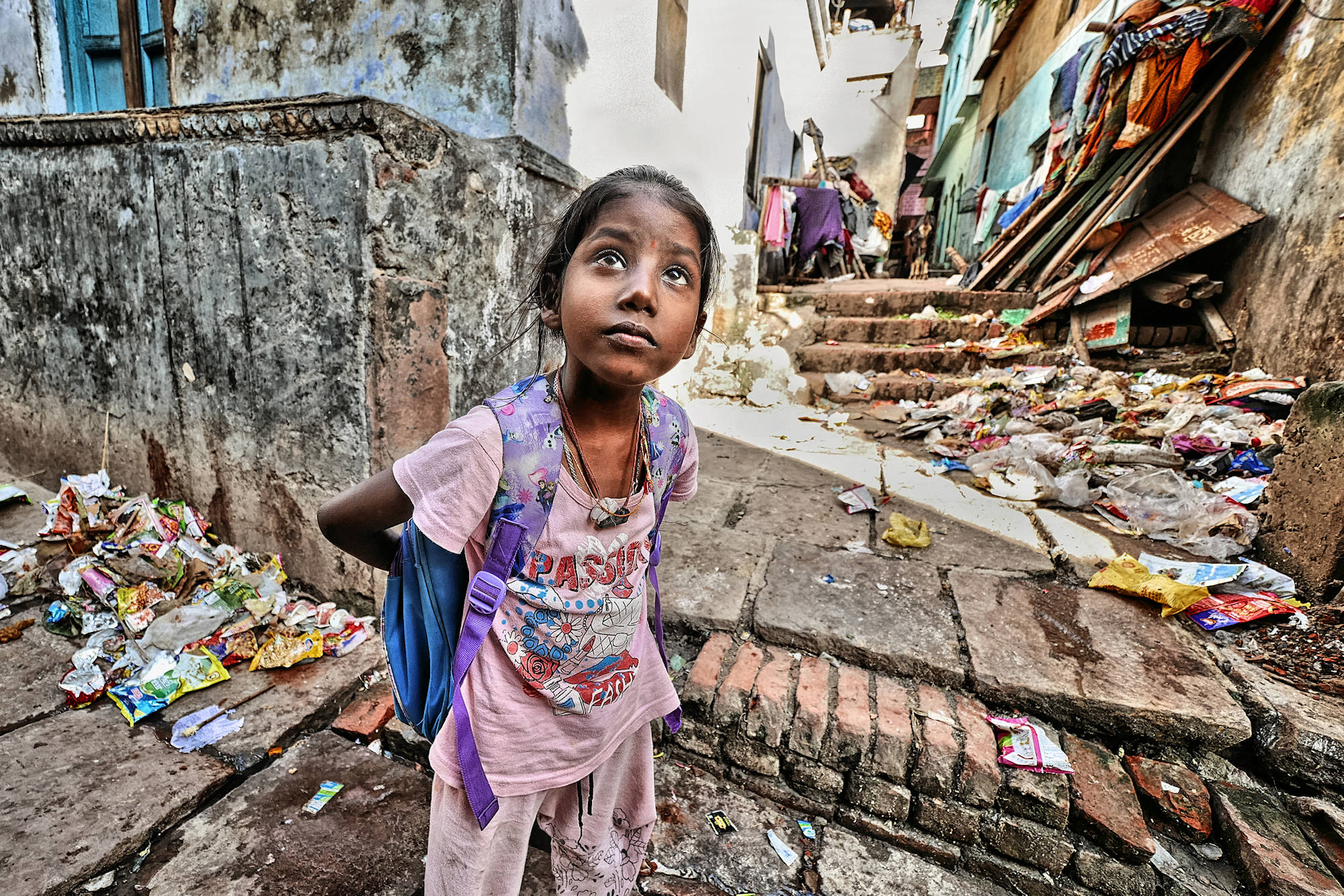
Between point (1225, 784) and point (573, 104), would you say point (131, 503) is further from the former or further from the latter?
point (1225, 784)

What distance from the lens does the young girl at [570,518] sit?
856 mm

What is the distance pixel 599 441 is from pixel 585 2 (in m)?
1.93

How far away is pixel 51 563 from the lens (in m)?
2.21

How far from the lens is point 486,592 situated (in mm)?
867

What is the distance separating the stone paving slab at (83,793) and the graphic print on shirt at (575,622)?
106cm

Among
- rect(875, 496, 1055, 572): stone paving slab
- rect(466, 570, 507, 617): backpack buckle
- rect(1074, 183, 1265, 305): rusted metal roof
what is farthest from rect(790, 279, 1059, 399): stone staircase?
rect(466, 570, 507, 617): backpack buckle

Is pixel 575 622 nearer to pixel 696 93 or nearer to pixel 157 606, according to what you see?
pixel 157 606

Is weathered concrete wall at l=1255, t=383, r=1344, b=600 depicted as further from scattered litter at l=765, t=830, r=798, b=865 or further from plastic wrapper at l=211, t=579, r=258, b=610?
plastic wrapper at l=211, t=579, r=258, b=610

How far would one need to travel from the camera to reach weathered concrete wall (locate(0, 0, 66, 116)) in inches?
109

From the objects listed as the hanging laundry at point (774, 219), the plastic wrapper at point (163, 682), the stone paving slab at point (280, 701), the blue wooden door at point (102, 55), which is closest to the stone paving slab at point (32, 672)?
the plastic wrapper at point (163, 682)

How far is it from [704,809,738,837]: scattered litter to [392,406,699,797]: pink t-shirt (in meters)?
0.56

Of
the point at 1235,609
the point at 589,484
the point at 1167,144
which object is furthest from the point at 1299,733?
the point at 1167,144

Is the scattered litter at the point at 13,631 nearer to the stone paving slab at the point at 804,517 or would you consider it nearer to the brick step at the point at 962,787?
the brick step at the point at 962,787

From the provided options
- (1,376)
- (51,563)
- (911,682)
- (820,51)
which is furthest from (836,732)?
(820,51)
